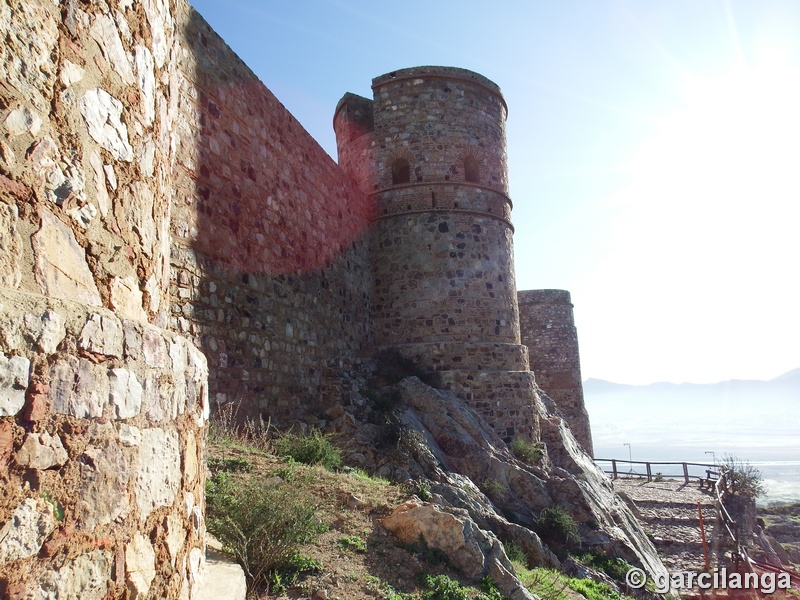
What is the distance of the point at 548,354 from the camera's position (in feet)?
70.4

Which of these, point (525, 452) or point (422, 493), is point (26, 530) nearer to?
point (422, 493)

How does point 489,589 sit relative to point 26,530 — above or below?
below

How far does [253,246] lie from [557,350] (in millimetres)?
15843

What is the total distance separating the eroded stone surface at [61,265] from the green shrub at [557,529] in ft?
28.8

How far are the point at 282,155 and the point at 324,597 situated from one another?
21.7 feet

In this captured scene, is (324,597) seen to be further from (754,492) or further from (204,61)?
(754,492)

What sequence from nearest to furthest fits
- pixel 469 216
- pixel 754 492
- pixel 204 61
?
pixel 204 61
pixel 469 216
pixel 754 492

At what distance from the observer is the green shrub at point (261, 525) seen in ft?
12.3

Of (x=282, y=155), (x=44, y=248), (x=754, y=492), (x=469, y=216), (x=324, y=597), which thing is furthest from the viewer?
(x=754, y=492)

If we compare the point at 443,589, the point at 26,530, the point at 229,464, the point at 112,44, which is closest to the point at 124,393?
the point at 26,530

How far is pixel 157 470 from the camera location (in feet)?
6.37

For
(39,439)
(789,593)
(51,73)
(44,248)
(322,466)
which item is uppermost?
(51,73)

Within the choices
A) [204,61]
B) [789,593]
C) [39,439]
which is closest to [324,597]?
[39,439]

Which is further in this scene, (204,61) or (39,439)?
(204,61)
